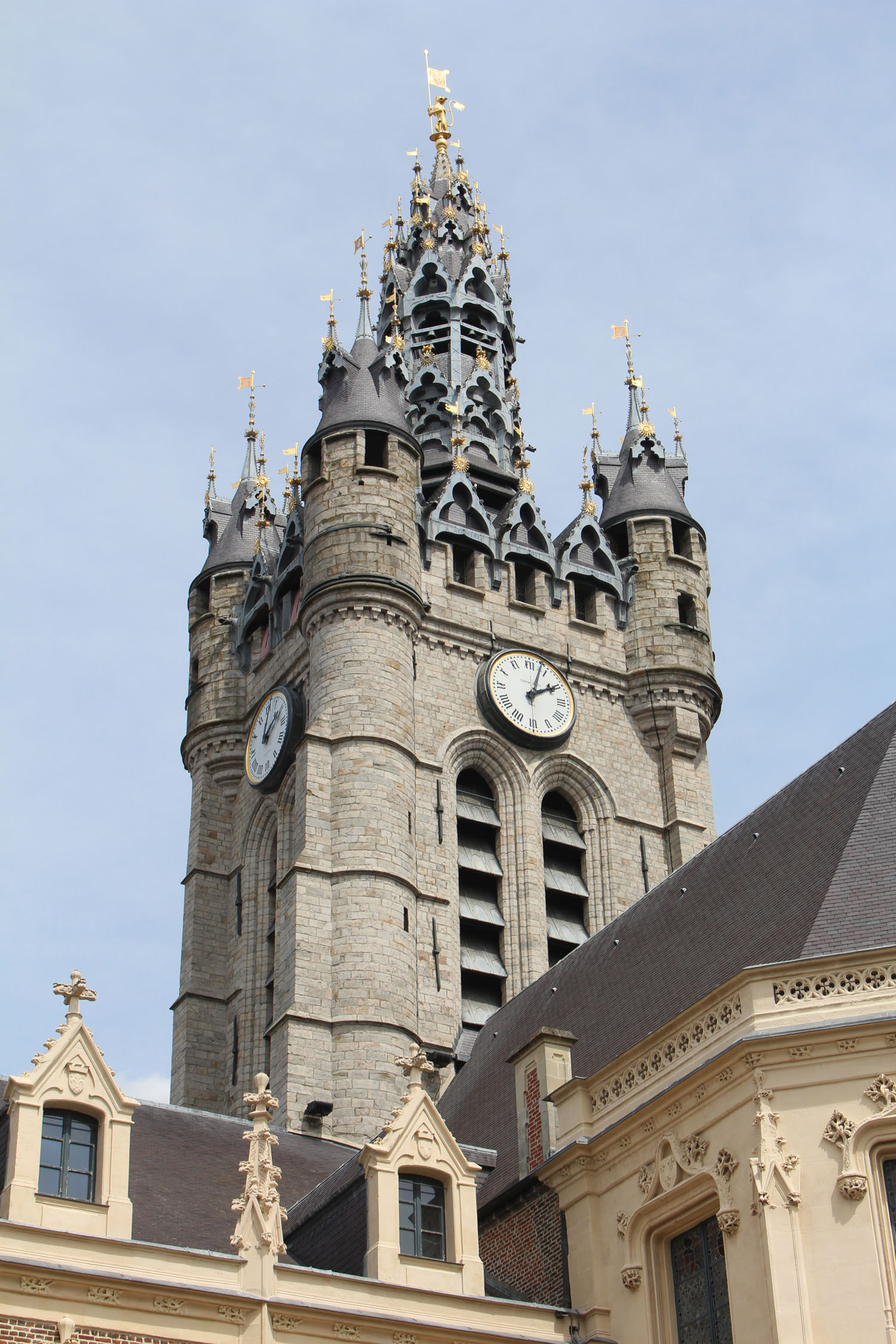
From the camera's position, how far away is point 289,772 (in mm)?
37312

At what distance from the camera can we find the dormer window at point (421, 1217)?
779 inches

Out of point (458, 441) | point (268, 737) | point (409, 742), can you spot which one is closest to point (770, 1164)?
point (409, 742)

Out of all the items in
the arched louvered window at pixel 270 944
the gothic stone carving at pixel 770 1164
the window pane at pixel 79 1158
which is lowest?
the gothic stone carving at pixel 770 1164

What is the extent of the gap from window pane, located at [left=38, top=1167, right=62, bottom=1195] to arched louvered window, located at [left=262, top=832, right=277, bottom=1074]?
16.3 m

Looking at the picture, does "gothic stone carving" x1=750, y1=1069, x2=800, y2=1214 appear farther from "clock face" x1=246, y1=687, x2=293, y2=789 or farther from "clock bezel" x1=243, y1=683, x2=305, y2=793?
"clock face" x1=246, y1=687, x2=293, y2=789

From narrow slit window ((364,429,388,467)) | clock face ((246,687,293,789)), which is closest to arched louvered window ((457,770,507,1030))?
clock face ((246,687,293,789))

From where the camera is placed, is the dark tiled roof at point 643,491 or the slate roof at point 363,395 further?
the dark tiled roof at point 643,491

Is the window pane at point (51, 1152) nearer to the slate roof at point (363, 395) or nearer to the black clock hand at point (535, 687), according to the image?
the black clock hand at point (535, 687)

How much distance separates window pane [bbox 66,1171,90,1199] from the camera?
730 inches

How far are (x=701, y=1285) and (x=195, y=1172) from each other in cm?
664

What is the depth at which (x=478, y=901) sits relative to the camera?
3659cm

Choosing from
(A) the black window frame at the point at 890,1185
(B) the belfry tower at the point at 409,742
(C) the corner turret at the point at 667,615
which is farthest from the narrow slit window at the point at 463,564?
(A) the black window frame at the point at 890,1185

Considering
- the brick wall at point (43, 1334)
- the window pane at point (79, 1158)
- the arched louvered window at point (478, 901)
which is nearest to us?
the brick wall at point (43, 1334)

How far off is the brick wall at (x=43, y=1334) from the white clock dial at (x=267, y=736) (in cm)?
2026
